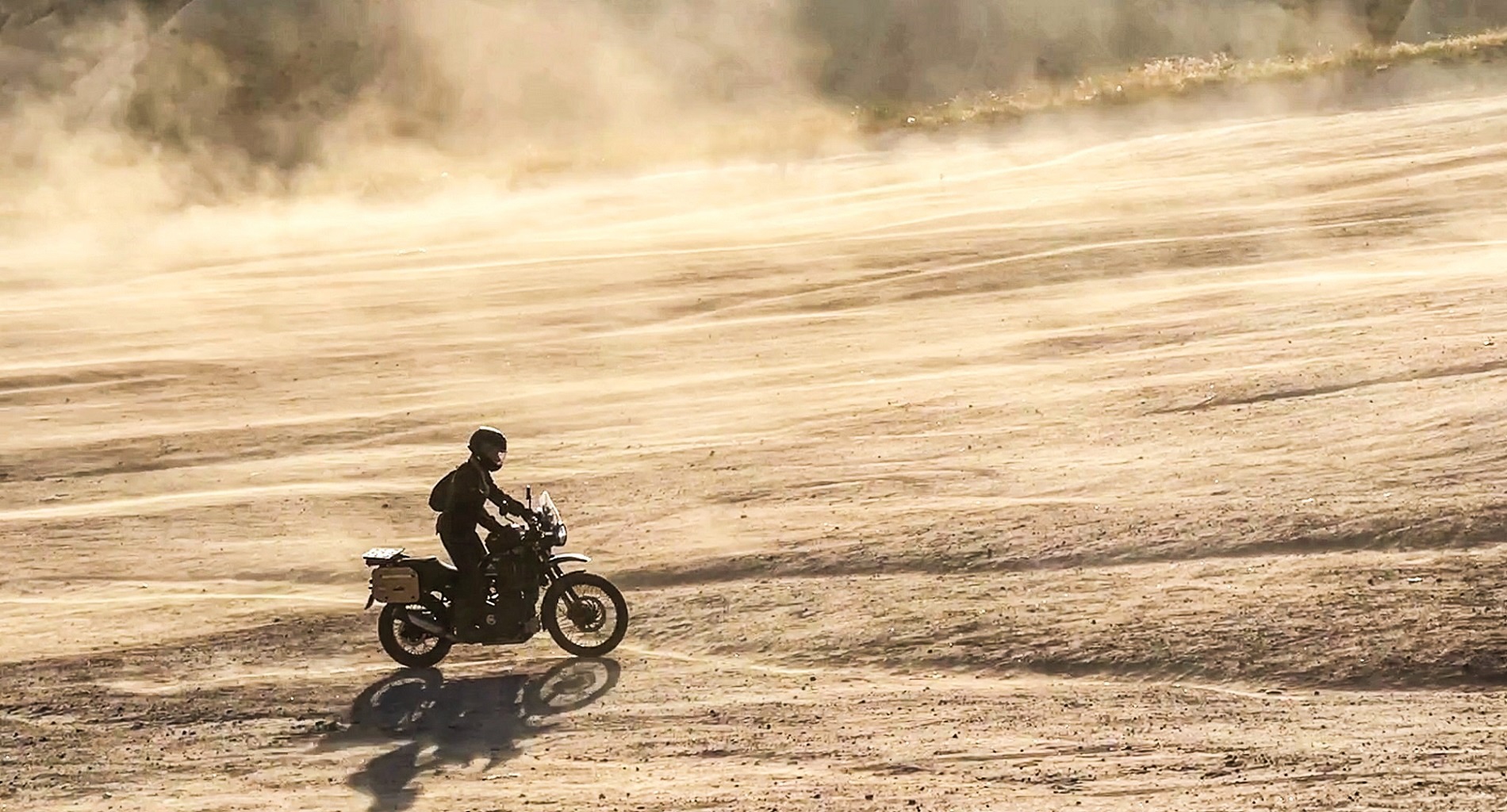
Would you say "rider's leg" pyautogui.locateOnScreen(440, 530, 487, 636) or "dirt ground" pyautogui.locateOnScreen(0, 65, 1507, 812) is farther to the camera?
"rider's leg" pyautogui.locateOnScreen(440, 530, 487, 636)

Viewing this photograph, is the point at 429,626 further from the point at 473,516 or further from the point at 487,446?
the point at 487,446

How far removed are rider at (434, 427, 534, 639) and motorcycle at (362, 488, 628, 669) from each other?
0.15ft

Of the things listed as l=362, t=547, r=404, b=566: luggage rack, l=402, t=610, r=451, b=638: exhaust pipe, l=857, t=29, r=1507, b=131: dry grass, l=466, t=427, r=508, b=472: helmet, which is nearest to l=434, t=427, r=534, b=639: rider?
l=466, t=427, r=508, b=472: helmet

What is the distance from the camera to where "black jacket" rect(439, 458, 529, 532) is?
10859 millimetres

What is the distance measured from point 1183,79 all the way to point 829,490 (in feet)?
62.5

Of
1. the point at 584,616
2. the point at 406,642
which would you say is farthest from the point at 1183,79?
the point at 406,642

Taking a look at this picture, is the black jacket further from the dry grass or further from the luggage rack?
the dry grass

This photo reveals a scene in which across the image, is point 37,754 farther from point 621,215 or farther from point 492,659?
point 621,215

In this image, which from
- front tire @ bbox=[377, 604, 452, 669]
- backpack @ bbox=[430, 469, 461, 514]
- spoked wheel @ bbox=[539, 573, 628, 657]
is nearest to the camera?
backpack @ bbox=[430, 469, 461, 514]

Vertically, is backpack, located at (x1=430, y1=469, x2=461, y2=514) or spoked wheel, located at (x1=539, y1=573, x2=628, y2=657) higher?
backpack, located at (x1=430, y1=469, x2=461, y2=514)

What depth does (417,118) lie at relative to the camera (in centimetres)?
3603

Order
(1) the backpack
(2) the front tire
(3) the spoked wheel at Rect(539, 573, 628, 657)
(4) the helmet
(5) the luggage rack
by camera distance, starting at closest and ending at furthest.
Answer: (4) the helmet → (1) the backpack → (5) the luggage rack → (3) the spoked wheel at Rect(539, 573, 628, 657) → (2) the front tire

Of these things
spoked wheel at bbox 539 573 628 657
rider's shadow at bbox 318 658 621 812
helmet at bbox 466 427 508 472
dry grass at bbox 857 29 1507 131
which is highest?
dry grass at bbox 857 29 1507 131

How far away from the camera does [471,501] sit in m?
10.9
